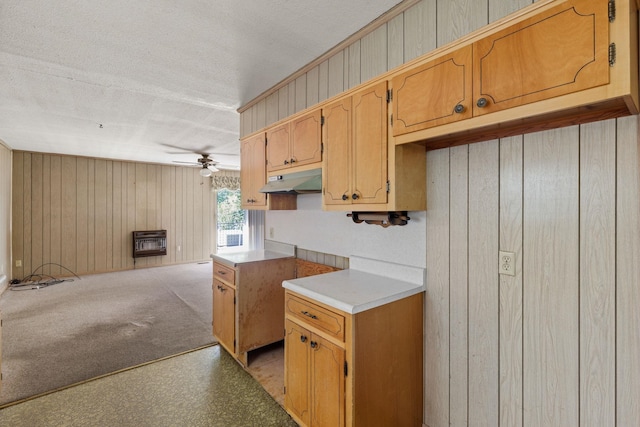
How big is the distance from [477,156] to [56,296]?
6.11 m

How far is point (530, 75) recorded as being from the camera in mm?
1097

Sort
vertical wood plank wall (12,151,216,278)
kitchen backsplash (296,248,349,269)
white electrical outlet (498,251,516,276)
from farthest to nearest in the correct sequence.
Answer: vertical wood plank wall (12,151,216,278) → kitchen backsplash (296,248,349,269) → white electrical outlet (498,251,516,276)

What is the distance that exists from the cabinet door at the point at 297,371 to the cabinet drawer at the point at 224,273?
0.91 m

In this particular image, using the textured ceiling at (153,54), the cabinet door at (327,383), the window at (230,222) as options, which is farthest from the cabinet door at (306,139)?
the window at (230,222)

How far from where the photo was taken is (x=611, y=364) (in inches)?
45.7

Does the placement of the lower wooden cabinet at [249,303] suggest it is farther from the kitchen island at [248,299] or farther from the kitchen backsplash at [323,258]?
the kitchen backsplash at [323,258]

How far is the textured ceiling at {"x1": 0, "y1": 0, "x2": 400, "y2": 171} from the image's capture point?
1.66 meters

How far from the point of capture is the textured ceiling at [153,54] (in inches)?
65.3

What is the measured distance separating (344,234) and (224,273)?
47.4 inches

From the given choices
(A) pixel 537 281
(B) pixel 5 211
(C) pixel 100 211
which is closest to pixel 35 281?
(B) pixel 5 211

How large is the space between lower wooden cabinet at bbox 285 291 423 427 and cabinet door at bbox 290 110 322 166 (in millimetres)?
983

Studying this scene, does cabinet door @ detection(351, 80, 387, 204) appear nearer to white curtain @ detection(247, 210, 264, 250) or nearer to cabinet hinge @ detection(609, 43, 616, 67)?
cabinet hinge @ detection(609, 43, 616, 67)

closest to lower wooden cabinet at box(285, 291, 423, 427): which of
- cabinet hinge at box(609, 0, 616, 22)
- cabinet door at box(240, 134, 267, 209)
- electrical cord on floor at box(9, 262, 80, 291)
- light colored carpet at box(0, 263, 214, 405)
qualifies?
cabinet door at box(240, 134, 267, 209)

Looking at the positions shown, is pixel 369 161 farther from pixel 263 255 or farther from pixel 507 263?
pixel 263 255
